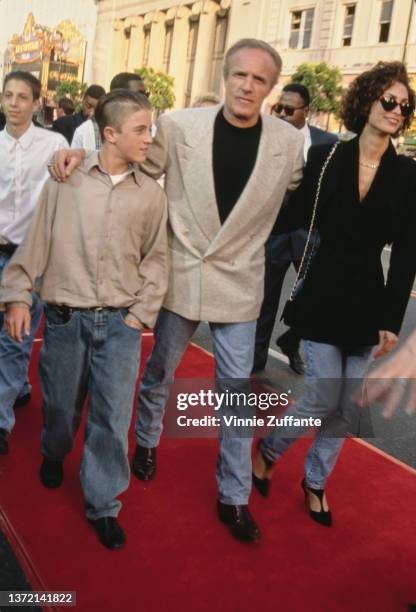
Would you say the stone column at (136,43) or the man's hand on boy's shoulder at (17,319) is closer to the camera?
the man's hand on boy's shoulder at (17,319)

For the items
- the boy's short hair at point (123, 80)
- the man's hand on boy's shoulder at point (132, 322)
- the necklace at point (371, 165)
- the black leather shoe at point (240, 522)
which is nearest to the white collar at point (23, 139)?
the man's hand on boy's shoulder at point (132, 322)

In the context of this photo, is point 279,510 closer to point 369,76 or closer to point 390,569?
point 390,569

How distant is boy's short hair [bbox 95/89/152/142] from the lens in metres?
2.58

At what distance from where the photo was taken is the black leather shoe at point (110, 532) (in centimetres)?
265

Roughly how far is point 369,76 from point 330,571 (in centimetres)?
218

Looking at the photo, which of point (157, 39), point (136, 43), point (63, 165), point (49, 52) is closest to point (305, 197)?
point (63, 165)

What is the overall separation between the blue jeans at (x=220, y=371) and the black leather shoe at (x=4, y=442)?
74 centimetres

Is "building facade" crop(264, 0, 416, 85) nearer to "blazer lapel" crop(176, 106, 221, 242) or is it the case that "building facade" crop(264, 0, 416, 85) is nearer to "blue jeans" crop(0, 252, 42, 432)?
"blazer lapel" crop(176, 106, 221, 242)

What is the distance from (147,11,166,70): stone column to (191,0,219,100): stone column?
6950 mm

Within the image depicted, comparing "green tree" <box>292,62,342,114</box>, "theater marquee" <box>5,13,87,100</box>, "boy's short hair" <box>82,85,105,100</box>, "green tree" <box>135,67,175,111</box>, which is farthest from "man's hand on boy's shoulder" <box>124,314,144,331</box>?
"theater marquee" <box>5,13,87,100</box>

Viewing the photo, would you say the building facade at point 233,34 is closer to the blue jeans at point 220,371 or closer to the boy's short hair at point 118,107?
the blue jeans at point 220,371

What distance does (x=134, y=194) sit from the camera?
2.68 m

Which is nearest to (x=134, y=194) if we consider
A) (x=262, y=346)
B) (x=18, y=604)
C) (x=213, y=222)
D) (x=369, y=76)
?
(x=213, y=222)

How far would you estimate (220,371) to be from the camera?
3.00 metres
